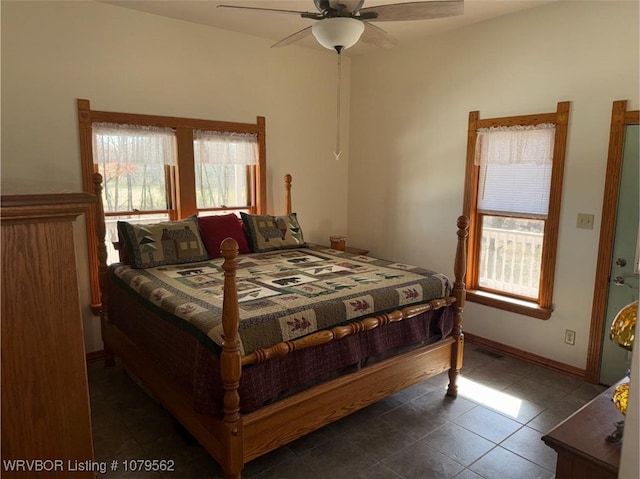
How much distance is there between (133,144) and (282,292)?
1.89m

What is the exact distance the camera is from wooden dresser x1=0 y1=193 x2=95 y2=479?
2.39 ft

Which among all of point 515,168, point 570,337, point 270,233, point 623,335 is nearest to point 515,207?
point 515,168

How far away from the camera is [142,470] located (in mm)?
2176

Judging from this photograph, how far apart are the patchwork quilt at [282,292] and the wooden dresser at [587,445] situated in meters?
1.21

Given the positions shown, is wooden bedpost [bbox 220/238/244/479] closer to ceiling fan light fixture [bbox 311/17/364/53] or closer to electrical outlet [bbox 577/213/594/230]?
ceiling fan light fixture [bbox 311/17/364/53]

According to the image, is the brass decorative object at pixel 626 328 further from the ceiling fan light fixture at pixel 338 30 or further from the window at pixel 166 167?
the window at pixel 166 167

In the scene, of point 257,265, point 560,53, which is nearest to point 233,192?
point 257,265

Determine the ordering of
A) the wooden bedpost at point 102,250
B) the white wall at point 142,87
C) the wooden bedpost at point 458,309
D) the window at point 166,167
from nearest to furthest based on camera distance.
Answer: the wooden bedpost at point 458,309 → the white wall at point 142,87 → the wooden bedpost at point 102,250 → the window at point 166,167

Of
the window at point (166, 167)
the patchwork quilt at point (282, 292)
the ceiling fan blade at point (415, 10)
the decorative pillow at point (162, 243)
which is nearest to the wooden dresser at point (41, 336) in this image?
the patchwork quilt at point (282, 292)

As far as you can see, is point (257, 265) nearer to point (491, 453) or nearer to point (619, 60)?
point (491, 453)

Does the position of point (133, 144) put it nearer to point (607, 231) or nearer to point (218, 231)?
point (218, 231)

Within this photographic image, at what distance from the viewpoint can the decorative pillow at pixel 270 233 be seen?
3.71 m

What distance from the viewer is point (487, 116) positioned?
3.62 m

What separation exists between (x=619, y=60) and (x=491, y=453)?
2635 millimetres
